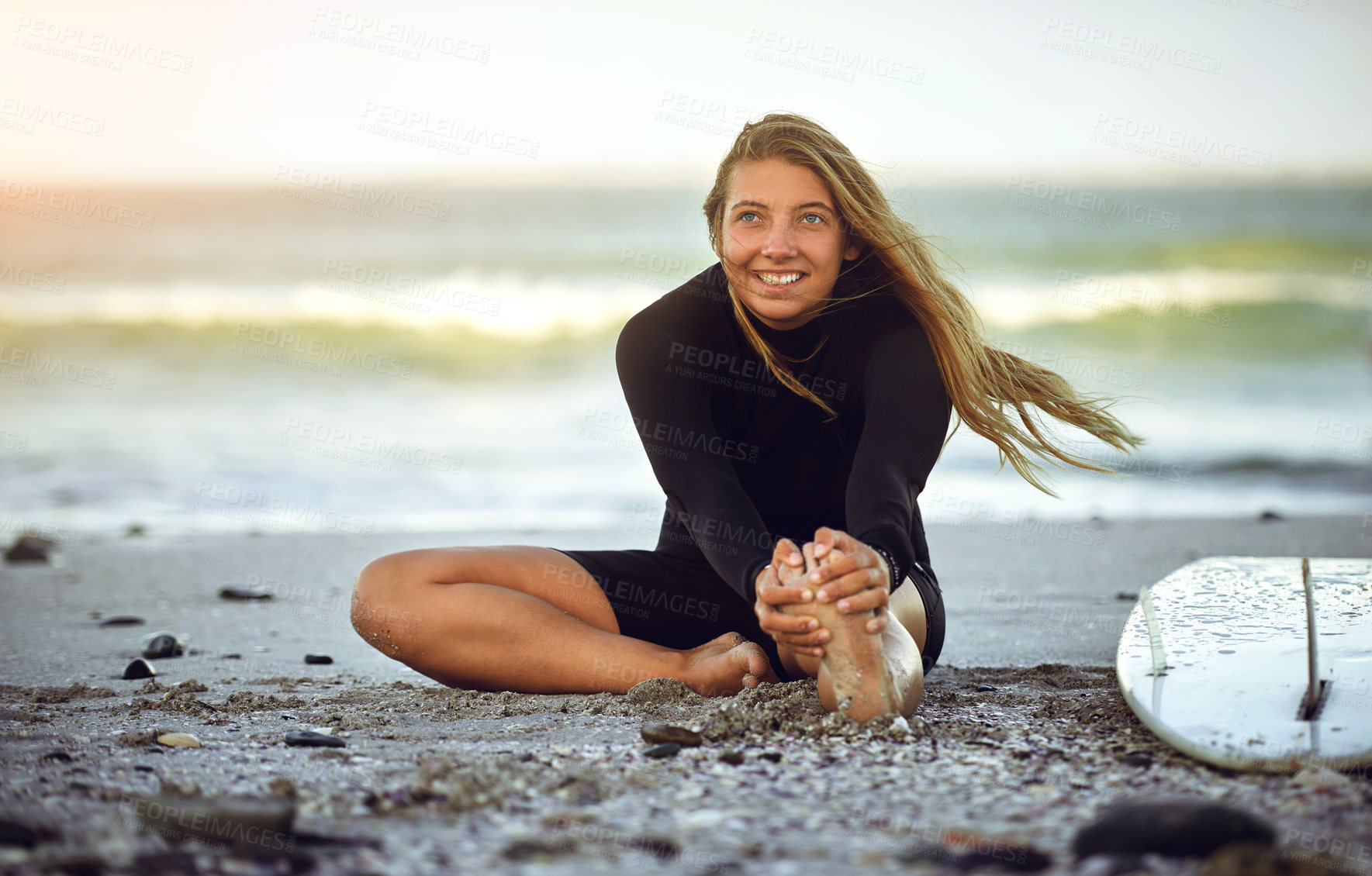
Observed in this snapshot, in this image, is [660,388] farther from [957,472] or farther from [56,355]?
[56,355]

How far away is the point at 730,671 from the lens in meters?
2.66

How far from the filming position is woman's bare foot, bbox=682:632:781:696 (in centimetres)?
264

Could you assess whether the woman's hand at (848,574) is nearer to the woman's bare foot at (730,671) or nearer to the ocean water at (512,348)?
the woman's bare foot at (730,671)

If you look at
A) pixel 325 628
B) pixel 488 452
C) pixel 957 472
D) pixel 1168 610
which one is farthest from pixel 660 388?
pixel 488 452

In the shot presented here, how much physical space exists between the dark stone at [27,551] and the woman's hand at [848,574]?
4755 mm

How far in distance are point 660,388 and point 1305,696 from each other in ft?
5.08

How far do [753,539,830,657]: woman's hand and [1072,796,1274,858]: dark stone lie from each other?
751mm

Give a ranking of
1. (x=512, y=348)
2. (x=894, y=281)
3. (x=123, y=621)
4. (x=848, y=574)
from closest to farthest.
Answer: (x=848, y=574), (x=894, y=281), (x=123, y=621), (x=512, y=348)

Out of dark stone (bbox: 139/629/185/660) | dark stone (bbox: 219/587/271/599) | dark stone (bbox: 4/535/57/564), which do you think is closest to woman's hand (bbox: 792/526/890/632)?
dark stone (bbox: 139/629/185/660)

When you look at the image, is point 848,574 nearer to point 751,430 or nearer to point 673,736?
point 673,736

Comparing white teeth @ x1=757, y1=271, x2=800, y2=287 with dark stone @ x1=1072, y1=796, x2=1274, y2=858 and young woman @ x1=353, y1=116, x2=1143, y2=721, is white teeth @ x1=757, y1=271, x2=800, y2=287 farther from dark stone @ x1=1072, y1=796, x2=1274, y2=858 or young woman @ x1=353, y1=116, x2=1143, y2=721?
dark stone @ x1=1072, y1=796, x2=1274, y2=858

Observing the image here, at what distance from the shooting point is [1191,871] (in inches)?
54.8

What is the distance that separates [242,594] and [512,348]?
29.7 ft

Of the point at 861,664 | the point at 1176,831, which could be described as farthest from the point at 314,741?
the point at 1176,831
